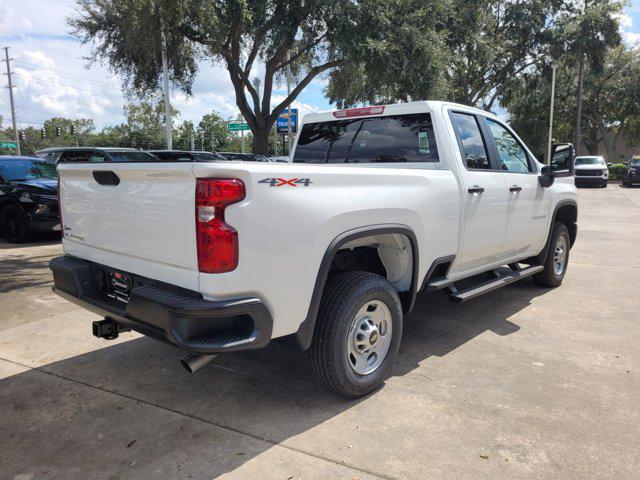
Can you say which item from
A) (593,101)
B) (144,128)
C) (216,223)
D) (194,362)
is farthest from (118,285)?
(144,128)

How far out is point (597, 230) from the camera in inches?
444

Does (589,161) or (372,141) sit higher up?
(372,141)

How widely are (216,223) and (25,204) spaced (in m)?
8.61

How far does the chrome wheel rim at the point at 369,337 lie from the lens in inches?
131

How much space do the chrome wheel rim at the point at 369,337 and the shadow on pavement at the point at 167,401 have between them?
26 cm

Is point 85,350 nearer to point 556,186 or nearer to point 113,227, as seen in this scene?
point 113,227

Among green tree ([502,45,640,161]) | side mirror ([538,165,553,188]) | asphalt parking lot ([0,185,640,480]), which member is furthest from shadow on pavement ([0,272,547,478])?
green tree ([502,45,640,161])

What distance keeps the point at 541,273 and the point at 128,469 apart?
200 inches

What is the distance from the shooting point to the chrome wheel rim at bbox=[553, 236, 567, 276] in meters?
6.22

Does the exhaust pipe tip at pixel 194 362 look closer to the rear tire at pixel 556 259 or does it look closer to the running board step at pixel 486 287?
the running board step at pixel 486 287

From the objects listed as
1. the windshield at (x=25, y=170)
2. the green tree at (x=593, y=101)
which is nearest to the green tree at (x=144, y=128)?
the green tree at (x=593, y=101)

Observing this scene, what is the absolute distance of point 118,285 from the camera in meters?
3.19

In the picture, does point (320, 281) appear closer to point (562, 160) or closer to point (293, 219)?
point (293, 219)

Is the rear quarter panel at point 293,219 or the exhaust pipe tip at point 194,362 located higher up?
the rear quarter panel at point 293,219
